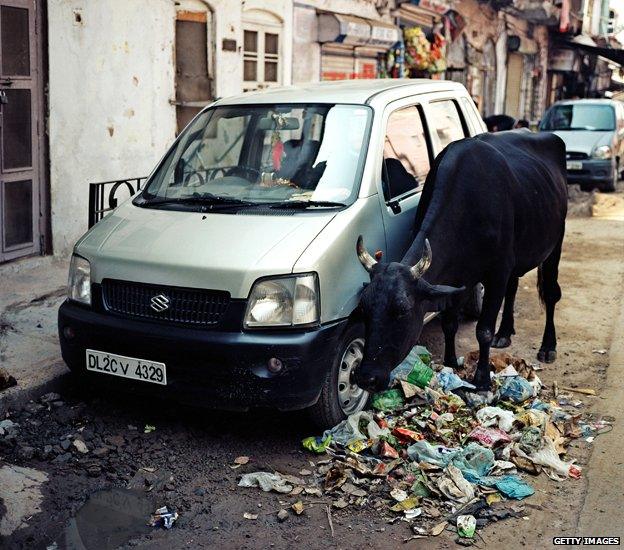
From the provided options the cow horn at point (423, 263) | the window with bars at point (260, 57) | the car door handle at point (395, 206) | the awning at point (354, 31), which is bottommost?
the cow horn at point (423, 263)

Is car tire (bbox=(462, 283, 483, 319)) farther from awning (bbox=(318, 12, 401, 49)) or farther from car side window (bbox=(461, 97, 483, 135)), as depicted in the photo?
awning (bbox=(318, 12, 401, 49))

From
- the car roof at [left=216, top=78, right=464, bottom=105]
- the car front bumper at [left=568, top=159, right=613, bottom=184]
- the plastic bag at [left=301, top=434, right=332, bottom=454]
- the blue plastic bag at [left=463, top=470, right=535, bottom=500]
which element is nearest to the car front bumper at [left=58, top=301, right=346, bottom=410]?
the plastic bag at [left=301, top=434, right=332, bottom=454]

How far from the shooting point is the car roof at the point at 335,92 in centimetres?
580

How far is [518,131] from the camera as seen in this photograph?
7219mm

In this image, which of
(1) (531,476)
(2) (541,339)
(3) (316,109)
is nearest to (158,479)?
(1) (531,476)

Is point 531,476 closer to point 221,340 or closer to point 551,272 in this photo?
point 221,340

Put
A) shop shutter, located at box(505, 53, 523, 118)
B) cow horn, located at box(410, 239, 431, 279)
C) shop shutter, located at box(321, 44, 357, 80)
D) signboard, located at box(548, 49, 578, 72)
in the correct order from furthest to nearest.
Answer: signboard, located at box(548, 49, 578, 72) < shop shutter, located at box(505, 53, 523, 118) < shop shutter, located at box(321, 44, 357, 80) < cow horn, located at box(410, 239, 431, 279)

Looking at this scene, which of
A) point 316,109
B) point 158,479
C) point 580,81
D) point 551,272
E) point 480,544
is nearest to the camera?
point 480,544

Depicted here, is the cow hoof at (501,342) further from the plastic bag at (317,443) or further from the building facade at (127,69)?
the building facade at (127,69)

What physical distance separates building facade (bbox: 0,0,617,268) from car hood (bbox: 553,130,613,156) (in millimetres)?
3340

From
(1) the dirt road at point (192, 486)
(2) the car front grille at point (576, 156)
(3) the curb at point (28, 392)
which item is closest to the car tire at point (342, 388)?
(1) the dirt road at point (192, 486)

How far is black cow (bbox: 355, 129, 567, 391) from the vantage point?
4.75 m

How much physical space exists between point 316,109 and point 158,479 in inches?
104

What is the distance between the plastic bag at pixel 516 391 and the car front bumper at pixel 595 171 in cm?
1232
